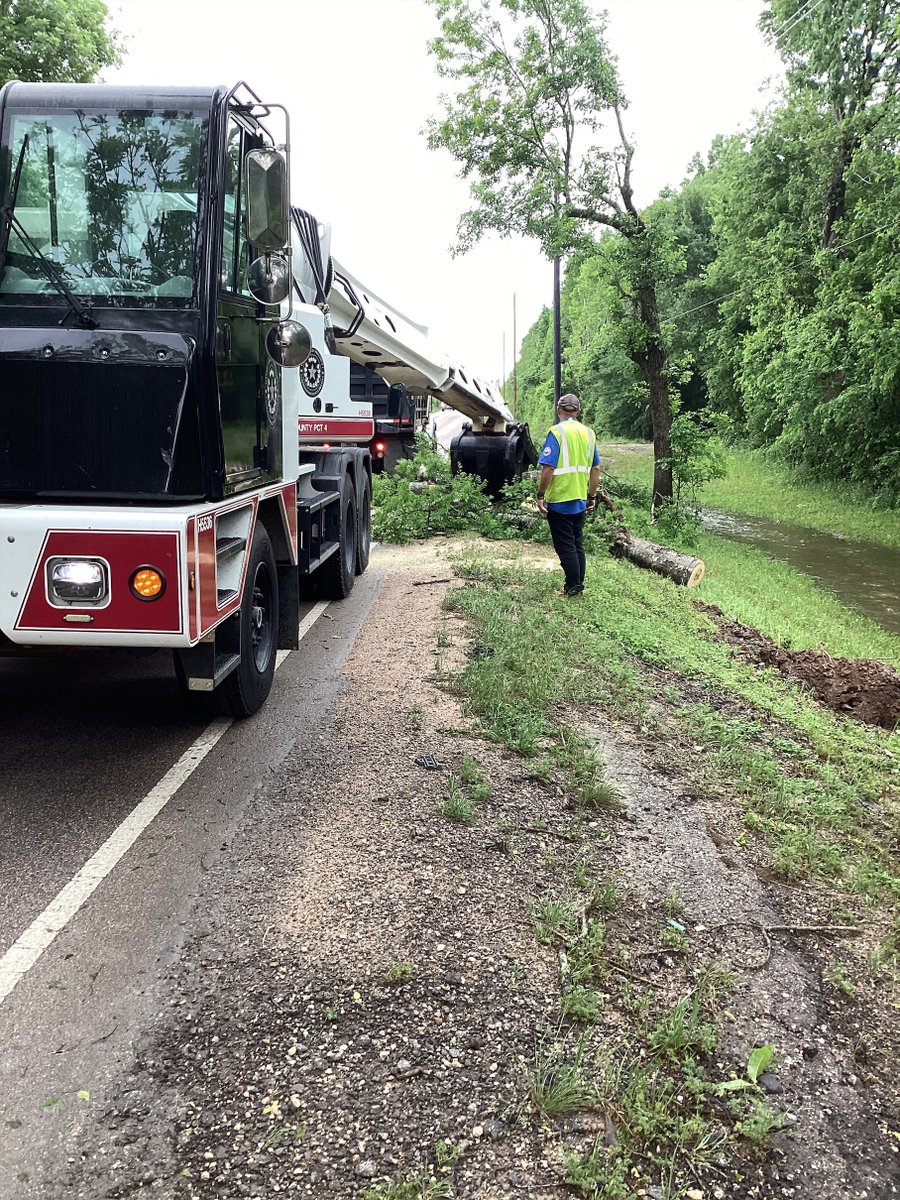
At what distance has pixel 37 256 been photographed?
451cm

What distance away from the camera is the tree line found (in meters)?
17.5

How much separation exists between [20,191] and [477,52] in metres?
16.1

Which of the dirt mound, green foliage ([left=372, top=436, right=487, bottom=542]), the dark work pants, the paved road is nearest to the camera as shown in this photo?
the paved road

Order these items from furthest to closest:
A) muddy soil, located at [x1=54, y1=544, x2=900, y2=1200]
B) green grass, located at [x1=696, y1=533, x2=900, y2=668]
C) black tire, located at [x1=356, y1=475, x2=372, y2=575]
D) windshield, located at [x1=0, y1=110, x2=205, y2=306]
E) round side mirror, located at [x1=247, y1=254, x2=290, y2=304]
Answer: green grass, located at [x1=696, y1=533, x2=900, y2=668] < black tire, located at [x1=356, y1=475, x2=372, y2=575] < round side mirror, located at [x1=247, y1=254, x2=290, y2=304] < windshield, located at [x1=0, y1=110, x2=205, y2=306] < muddy soil, located at [x1=54, y1=544, x2=900, y2=1200]

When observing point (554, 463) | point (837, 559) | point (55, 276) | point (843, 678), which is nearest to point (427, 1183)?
point (55, 276)

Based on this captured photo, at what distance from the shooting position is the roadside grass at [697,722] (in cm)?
466

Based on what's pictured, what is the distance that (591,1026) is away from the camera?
9.91 ft

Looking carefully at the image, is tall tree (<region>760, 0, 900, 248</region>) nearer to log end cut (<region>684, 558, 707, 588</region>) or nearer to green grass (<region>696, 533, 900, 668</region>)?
green grass (<region>696, 533, 900, 668</region>)

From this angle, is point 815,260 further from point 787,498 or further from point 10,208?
point 10,208

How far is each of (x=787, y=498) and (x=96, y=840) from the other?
2624 cm

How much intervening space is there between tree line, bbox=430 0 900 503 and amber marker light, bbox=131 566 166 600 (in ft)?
48.9

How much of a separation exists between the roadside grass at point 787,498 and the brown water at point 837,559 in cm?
62

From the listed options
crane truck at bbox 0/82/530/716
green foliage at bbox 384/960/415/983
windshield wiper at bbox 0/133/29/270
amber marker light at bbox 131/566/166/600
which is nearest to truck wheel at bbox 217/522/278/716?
crane truck at bbox 0/82/530/716

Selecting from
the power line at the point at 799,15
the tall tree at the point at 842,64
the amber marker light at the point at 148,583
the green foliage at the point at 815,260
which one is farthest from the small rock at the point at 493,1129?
the power line at the point at 799,15
